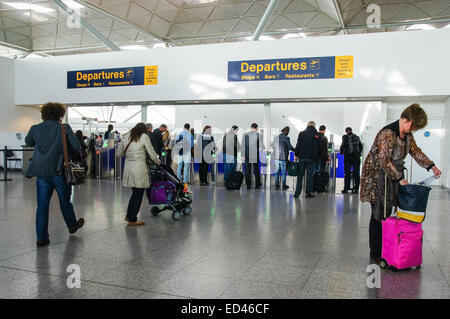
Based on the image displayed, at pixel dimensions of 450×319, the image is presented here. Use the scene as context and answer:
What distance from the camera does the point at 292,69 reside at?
10664 mm

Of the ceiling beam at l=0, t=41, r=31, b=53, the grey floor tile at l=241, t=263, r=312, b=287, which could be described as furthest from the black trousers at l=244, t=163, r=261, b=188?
the ceiling beam at l=0, t=41, r=31, b=53

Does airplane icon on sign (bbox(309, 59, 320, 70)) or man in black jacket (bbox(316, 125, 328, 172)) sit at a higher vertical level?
airplane icon on sign (bbox(309, 59, 320, 70))

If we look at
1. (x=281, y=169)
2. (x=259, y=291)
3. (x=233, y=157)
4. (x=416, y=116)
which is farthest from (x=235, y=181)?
(x=259, y=291)

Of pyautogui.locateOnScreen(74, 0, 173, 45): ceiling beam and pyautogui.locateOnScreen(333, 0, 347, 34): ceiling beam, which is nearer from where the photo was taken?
pyautogui.locateOnScreen(74, 0, 173, 45): ceiling beam

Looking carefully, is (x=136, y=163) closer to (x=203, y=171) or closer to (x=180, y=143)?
(x=180, y=143)

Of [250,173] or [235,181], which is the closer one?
[235,181]

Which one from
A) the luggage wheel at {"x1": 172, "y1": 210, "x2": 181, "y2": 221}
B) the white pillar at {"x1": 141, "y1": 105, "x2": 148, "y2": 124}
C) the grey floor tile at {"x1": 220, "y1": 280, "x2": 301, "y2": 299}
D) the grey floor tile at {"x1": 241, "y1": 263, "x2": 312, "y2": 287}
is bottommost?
the grey floor tile at {"x1": 241, "y1": 263, "x2": 312, "y2": 287}

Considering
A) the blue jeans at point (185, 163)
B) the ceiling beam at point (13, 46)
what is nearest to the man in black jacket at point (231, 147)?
the blue jeans at point (185, 163)

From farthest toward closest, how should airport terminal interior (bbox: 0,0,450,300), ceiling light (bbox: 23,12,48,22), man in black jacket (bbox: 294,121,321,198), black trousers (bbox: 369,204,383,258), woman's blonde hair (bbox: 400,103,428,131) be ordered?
ceiling light (bbox: 23,12,48,22)
man in black jacket (bbox: 294,121,321,198)
black trousers (bbox: 369,204,383,258)
woman's blonde hair (bbox: 400,103,428,131)
airport terminal interior (bbox: 0,0,450,300)

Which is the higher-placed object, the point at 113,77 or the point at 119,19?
the point at 119,19

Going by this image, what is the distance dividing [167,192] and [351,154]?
230 inches

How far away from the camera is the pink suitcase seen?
3.74 meters

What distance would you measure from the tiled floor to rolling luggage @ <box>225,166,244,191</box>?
315 centimetres

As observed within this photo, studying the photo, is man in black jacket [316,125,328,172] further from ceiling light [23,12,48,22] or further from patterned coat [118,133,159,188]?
ceiling light [23,12,48,22]
